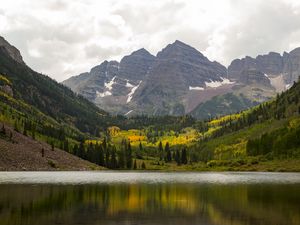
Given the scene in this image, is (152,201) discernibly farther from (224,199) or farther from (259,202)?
(259,202)

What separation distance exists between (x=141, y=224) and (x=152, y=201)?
73.5 feet

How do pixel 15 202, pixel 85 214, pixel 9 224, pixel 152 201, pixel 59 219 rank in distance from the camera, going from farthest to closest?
pixel 152 201 < pixel 15 202 < pixel 85 214 < pixel 59 219 < pixel 9 224

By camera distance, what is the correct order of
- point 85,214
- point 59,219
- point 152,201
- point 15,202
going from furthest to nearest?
point 152,201, point 15,202, point 85,214, point 59,219

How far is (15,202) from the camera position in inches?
2391

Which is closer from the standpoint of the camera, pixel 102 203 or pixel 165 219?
pixel 165 219

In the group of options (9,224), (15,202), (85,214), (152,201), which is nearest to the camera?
(9,224)

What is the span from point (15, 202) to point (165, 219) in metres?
25.5

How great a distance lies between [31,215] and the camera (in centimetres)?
4869

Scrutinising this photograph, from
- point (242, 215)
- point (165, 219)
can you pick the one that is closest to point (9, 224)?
point (165, 219)

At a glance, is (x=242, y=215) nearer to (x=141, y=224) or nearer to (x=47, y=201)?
(x=141, y=224)

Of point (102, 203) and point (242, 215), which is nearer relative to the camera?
point (242, 215)

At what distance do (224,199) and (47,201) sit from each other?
28.6m

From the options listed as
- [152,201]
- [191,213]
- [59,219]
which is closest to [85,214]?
[59,219]

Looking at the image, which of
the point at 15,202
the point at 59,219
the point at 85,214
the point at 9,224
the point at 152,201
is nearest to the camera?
the point at 9,224
